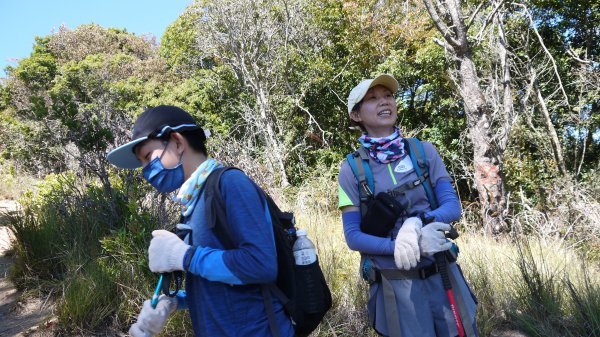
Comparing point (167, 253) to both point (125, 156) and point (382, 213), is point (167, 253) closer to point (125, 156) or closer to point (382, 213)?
point (125, 156)

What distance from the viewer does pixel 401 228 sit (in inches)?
76.6

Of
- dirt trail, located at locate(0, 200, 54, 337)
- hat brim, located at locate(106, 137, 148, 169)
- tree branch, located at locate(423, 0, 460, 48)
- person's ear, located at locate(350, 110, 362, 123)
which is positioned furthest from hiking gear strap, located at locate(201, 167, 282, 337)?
tree branch, located at locate(423, 0, 460, 48)

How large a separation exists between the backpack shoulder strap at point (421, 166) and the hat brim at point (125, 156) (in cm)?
125

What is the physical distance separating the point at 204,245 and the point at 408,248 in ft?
2.62

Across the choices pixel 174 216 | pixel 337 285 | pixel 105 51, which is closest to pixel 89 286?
pixel 174 216

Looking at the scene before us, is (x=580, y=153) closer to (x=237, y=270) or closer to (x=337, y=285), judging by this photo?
(x=337, y=285)

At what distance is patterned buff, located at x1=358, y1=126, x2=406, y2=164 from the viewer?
2.27 metres

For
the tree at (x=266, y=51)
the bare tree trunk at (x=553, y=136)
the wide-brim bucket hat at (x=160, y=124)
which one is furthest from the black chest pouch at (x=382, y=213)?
the tree at (x=266, y=51)

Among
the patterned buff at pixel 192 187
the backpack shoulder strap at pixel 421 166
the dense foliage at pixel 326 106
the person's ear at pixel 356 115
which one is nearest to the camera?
the patterned buff at pixel 192 187

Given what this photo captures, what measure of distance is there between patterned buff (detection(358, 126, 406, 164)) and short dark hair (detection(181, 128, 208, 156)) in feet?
2.86

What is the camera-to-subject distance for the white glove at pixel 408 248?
1852mm

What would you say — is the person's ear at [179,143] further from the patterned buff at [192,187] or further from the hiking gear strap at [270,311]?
the hiking gear strap at [270,311]

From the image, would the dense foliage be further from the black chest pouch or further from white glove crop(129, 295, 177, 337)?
the black chest pouch

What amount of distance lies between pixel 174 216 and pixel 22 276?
164cm
